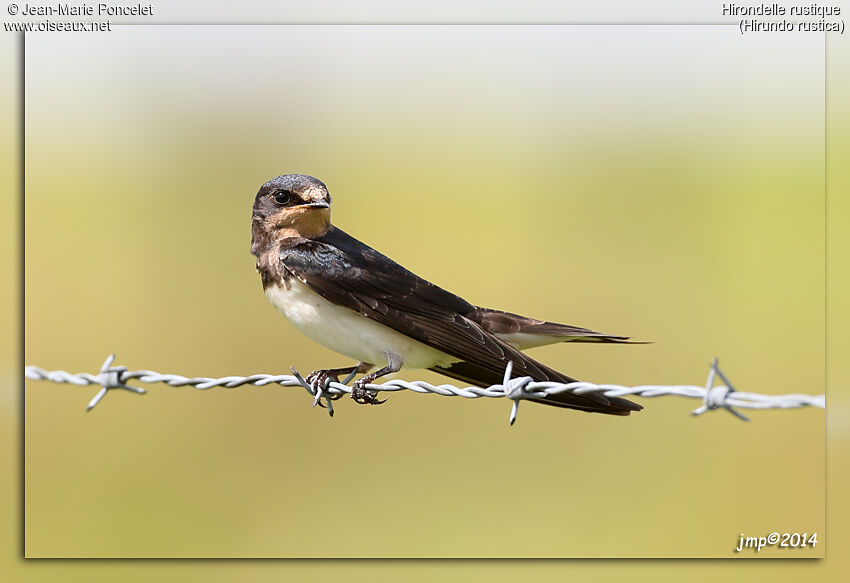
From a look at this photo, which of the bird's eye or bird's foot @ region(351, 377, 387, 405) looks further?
the bird's eye

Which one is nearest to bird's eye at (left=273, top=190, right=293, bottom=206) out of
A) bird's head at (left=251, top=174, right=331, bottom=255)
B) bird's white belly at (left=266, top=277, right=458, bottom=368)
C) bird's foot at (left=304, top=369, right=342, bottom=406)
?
bird's head at (left=251, top=174, right=331, bottom=255)

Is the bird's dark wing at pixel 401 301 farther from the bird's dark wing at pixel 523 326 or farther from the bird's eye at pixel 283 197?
the bird's eye at pixel 283 197

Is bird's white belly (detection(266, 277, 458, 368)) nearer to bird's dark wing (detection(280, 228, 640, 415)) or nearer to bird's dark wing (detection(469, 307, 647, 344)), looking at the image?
bird's dark wing (detection(280, 228, 640, 415))

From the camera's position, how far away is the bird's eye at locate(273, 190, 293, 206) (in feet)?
15.3

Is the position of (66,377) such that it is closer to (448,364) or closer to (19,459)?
(19,459)

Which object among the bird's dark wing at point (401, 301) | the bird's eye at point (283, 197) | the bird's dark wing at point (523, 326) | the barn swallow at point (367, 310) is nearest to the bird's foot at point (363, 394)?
the barn swallow at point (367, 310)

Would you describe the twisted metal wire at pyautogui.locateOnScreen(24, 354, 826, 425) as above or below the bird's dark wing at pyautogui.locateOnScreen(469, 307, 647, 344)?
below

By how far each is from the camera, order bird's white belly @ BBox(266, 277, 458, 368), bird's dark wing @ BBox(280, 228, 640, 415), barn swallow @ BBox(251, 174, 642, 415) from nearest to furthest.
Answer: bird's dark wing @ BBox(280, 228, 640, 415), barn swallow @ BBox(251, 174, 642, 415), bird's white belly @ BBox(266, 277, 458, 368)

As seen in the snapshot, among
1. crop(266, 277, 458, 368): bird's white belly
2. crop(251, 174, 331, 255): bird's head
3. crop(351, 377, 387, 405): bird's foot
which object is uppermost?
crop(251, 174, 331, 255): bird's head

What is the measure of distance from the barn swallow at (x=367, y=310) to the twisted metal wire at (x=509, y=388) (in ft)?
0.80

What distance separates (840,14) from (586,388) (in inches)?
107

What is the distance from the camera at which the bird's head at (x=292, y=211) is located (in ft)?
15.1

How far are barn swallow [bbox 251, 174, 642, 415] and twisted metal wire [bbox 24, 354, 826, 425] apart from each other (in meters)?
0.25

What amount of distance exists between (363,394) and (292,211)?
1.04m
